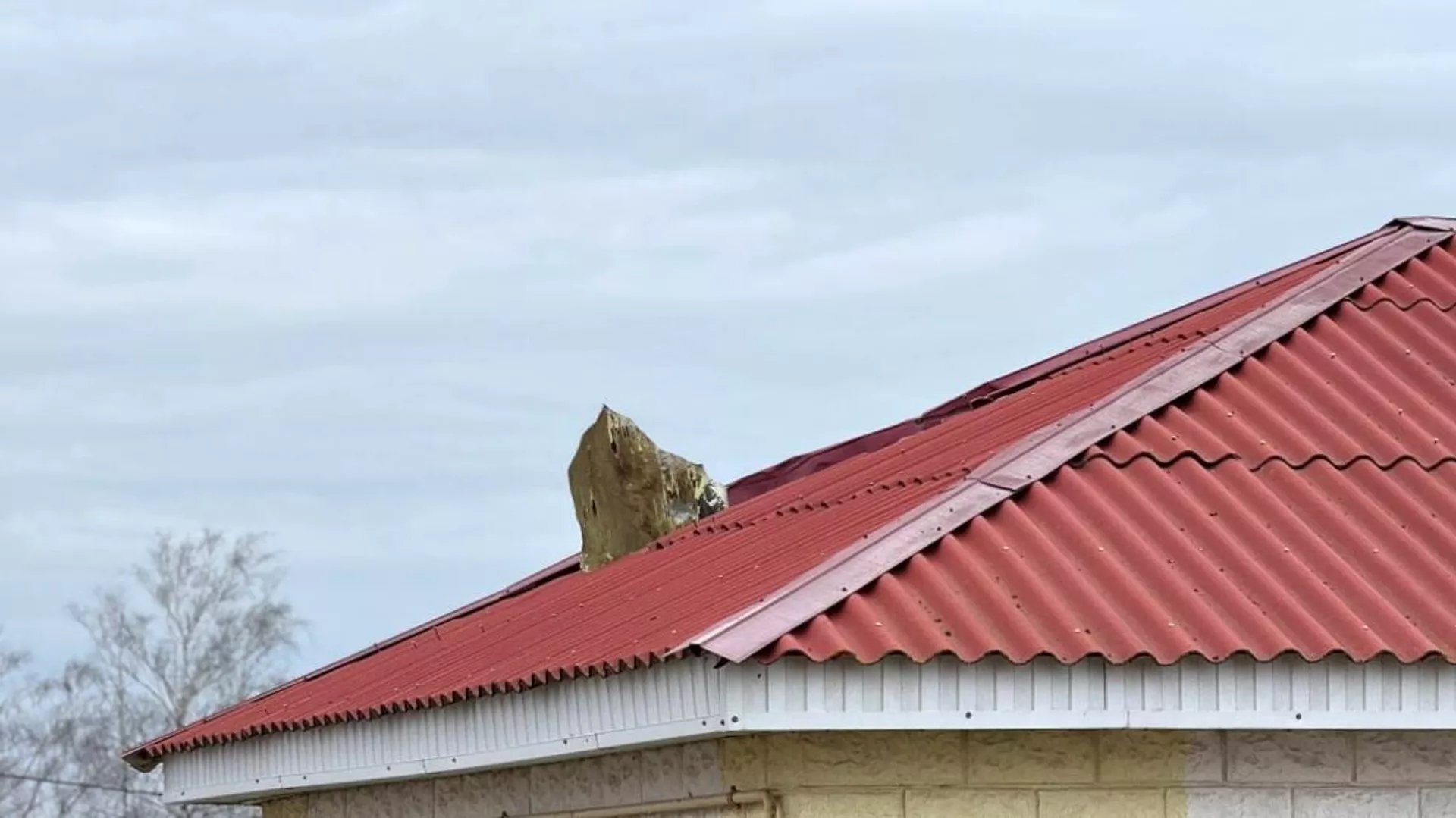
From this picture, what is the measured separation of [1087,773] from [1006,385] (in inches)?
205

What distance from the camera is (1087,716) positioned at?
6895 millimetres

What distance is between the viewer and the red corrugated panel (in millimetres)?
7020

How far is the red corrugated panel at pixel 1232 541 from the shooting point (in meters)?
7.02

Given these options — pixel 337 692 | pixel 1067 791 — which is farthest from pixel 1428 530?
pixel 337 692

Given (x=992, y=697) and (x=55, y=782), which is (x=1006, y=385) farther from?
(x=55, y=782)

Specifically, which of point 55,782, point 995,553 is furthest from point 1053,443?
point 55,782

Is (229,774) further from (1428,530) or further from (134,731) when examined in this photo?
(134,731)

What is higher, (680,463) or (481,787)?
(680,463)

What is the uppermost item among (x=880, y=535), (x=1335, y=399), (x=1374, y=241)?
(x=1374, y=241)

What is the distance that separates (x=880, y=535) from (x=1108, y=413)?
1366 mm

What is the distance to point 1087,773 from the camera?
7.29 meters

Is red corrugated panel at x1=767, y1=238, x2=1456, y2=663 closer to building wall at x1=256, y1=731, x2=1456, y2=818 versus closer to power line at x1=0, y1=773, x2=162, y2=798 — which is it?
building wall at x1=256, y1=731, x2=1456, y2=818

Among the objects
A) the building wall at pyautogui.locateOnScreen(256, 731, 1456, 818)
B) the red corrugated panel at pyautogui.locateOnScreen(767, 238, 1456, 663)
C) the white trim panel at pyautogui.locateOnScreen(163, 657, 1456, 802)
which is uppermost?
the red corrugated panel at pyautogui.locateOnScreen(767, 238, 1456, 663)

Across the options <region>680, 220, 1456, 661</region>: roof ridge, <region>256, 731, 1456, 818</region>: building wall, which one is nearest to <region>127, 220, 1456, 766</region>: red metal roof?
<region>680, 220, 1456, 661</region>: roof ridge
